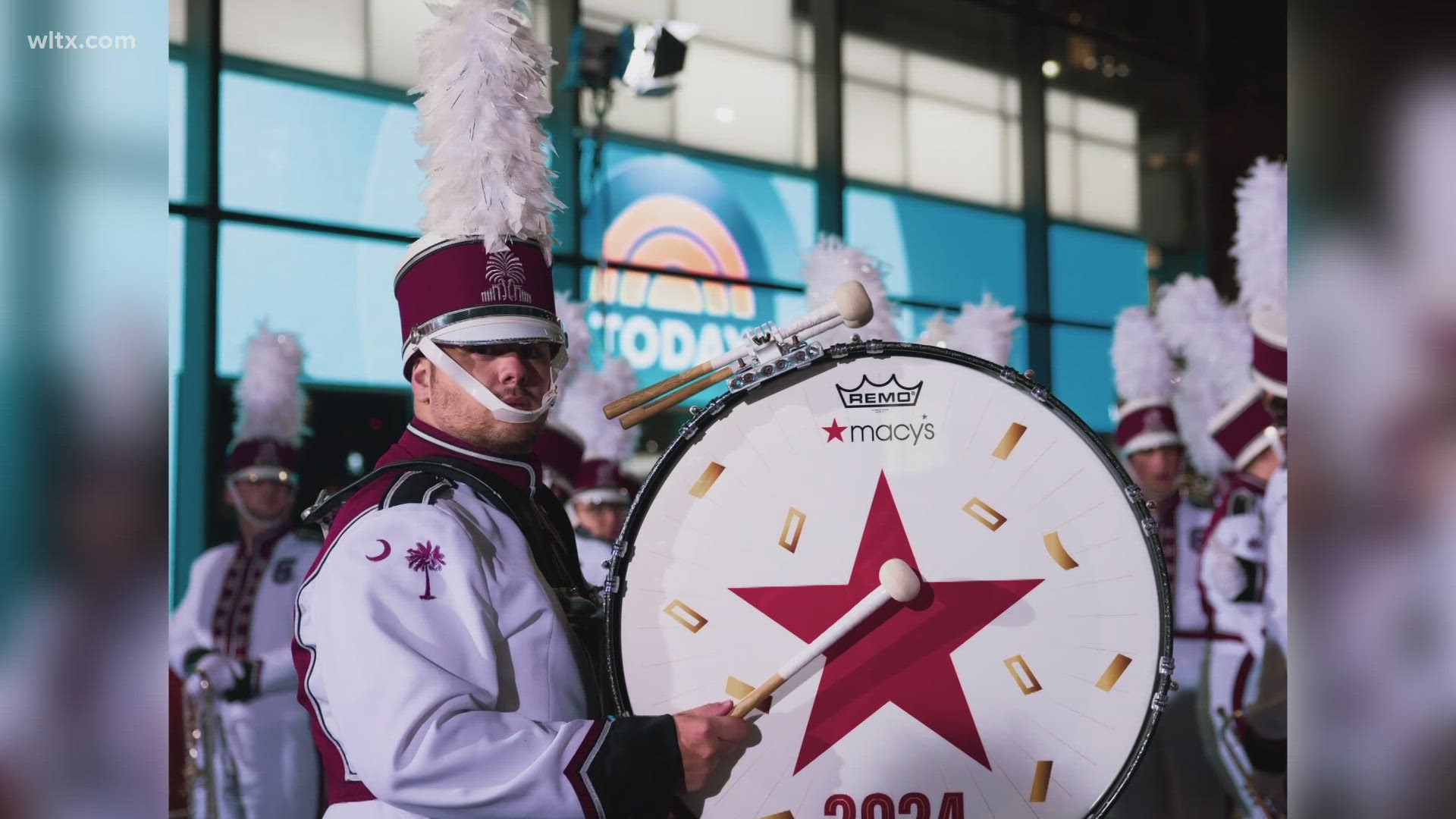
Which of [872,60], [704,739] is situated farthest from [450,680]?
[872,60]

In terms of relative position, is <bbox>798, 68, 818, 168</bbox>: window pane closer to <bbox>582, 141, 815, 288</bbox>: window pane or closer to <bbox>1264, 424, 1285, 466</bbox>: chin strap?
<bbox>582, 141, 815, 288</bbox>: window pane

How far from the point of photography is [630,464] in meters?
7.48

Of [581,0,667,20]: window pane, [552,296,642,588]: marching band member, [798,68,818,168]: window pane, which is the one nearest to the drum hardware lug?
[552,296,642,588]: marching band member

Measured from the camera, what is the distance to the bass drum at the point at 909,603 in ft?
5.74

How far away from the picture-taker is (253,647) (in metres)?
4.88

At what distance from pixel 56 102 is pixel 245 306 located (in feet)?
16.0

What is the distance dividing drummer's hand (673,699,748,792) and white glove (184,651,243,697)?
3.65 meters

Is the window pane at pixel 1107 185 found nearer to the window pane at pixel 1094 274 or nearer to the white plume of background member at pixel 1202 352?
the window pane at pixel 1094 274

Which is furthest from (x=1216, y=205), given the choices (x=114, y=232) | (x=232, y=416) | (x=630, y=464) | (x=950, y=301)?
(x=114, y=232)

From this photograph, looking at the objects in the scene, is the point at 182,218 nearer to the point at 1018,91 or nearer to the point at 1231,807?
the point at 1231,807

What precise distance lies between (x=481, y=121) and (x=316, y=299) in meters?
5.39

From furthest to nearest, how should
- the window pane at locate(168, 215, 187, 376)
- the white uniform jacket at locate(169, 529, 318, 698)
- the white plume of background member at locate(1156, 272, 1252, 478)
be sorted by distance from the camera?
the window pane at locate(168, 215, 187, 376), the white plume of background member at locate(1156, 272, 1252, 478), the white uniform jacket at locate(169, 529, 318, 698)

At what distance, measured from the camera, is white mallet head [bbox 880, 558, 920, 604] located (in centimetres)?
174

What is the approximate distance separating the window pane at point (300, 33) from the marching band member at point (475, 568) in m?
5.52
